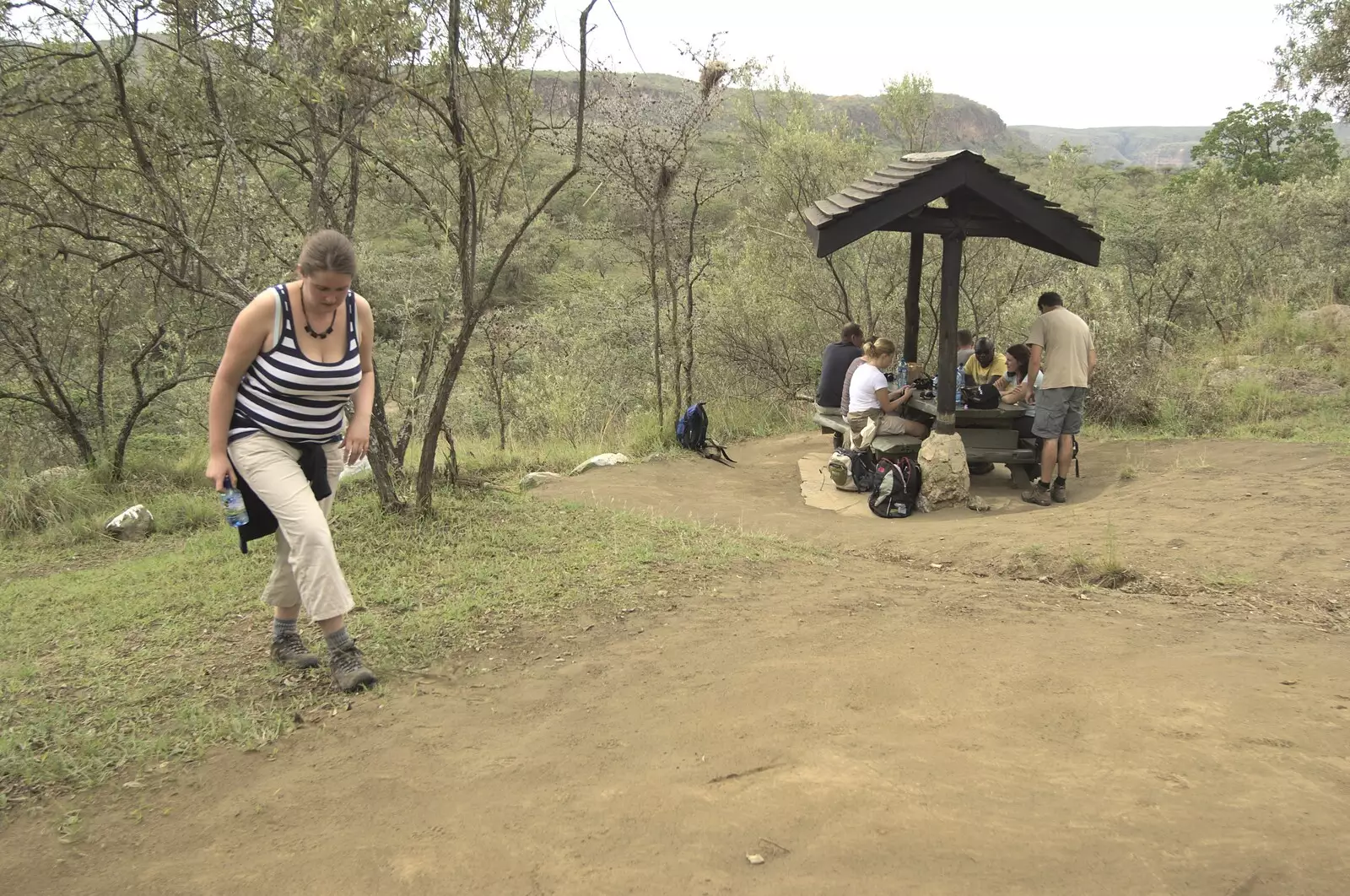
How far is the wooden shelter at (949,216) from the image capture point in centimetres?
732

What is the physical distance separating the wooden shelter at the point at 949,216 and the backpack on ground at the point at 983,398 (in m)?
0.51

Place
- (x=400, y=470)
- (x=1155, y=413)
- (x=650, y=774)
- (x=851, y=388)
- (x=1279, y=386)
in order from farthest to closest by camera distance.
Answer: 1. (x=1279, y=386)
2. (x=1155, y=413)
3. (x=851, y=388)
4. (x=400, y=470)
5. (x=650, y=774)

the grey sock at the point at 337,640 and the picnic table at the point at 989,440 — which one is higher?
the picnic table at the point at 989,440

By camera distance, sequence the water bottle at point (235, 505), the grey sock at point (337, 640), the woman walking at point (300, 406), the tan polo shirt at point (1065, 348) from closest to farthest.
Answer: the woman walking at point (300, 406)
the water bottle at point (235, 505)
the grey sock at point (337, 640)
the tan polo shirt at point (1065, 348)

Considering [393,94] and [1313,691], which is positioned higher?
[393,94]

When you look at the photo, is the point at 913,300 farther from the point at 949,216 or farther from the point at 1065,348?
the point at 1065,348

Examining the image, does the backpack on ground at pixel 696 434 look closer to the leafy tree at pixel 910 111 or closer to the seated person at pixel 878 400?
the seated person at pixel 878 400

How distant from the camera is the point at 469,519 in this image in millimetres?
6055

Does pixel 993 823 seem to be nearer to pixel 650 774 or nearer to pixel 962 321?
pixel 650 774

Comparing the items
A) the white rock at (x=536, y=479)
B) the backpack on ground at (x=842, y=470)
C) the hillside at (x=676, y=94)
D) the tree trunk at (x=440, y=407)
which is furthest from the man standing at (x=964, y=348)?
the tree trunk at (x=440, y=407)

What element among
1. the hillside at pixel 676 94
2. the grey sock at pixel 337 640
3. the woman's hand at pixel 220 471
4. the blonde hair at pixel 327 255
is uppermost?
the hillside at pixel 676 94

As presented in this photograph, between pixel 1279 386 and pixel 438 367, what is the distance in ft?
43.8

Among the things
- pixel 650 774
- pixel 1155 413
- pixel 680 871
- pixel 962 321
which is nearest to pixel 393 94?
pixel 650 774

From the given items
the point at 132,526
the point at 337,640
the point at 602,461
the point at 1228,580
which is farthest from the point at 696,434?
the point at 337,640
